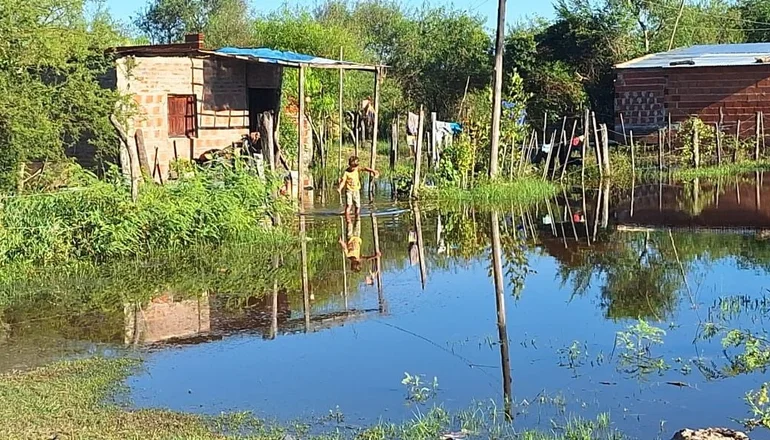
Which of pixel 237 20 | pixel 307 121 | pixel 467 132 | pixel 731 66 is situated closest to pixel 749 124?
pixel 731 66

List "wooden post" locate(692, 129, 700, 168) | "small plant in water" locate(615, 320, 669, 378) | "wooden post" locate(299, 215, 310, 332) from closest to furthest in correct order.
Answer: "small plant in water" locate(615, 320, 669, 378)
"wooden post" locate(299, 215, 310, 332)
"wooden post" locate(692, 129, 700, 168)

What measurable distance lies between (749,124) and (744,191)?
24.7 ft

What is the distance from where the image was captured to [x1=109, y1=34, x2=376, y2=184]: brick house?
63.7 feet

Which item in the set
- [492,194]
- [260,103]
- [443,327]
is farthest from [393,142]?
[443,327]

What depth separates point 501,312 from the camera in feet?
34.4

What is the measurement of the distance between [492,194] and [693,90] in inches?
459

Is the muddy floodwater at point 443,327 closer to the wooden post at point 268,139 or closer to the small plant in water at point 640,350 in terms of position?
the small plant in water at point 640,350

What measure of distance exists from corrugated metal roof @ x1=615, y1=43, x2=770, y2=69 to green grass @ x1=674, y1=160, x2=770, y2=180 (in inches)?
124

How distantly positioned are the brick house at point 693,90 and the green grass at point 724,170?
86.1 inches

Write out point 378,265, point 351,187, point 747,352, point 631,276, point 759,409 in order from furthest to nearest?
point 351,187, point 378,265, point 631,276, point 747,352, point 759,409

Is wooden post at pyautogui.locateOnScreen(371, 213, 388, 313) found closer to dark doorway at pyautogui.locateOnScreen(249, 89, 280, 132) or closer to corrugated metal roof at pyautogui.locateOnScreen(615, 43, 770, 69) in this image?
dark doorway at pyautogui.locateOnScreen(249, 89, 280, 132)

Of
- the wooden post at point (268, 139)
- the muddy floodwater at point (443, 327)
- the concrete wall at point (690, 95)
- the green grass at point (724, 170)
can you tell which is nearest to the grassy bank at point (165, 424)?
the muddy floodwater at point (443, 327)

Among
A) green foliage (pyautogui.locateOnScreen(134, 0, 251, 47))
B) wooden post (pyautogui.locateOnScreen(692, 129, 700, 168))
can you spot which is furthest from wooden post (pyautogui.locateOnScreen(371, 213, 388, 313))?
green foliage (pyautogui.locateOnScreen(134, 0, 251, 47))

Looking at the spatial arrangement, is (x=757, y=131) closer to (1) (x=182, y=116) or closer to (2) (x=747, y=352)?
(1) (x=182, y=116)
